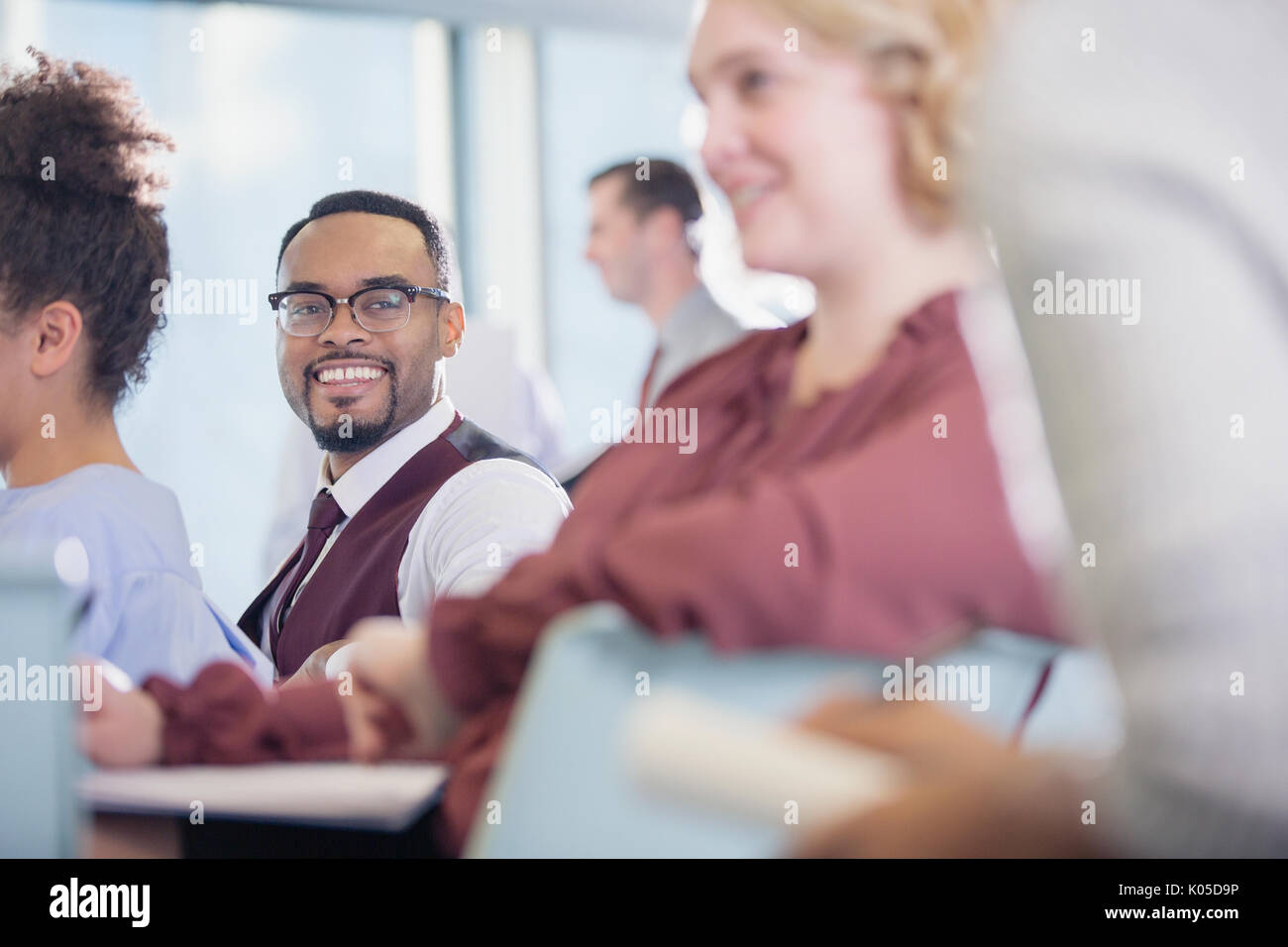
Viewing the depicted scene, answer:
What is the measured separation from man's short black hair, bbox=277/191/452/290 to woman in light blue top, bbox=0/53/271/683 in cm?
17

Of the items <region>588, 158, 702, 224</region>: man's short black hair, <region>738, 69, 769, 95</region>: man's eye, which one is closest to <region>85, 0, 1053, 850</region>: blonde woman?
<region>738, 69, 769, 95</region>: man's eye

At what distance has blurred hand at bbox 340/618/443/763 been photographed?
0.89m

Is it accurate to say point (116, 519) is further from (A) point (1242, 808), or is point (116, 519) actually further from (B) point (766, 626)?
(A) point (1242, 808)

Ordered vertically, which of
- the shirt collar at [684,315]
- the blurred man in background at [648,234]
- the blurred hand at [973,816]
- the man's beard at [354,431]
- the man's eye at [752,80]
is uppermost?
the blurred man in background at [648,234]

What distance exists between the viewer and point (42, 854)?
88 cm

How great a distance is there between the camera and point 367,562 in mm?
1382

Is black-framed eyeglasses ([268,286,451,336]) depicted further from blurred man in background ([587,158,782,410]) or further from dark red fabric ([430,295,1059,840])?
blurred man in background ([587,158,782,410])

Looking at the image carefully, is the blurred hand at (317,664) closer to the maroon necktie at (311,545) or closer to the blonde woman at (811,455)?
the maroon necktie at (311,545)

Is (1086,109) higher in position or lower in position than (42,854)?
higher

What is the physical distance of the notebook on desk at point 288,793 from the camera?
852 mm

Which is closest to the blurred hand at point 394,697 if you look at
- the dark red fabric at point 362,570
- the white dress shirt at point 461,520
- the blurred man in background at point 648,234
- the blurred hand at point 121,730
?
the blurred hand at point 121,730

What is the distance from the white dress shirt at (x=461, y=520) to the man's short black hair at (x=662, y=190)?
4.27 ft

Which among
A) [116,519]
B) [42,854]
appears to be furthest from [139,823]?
[116,519]
